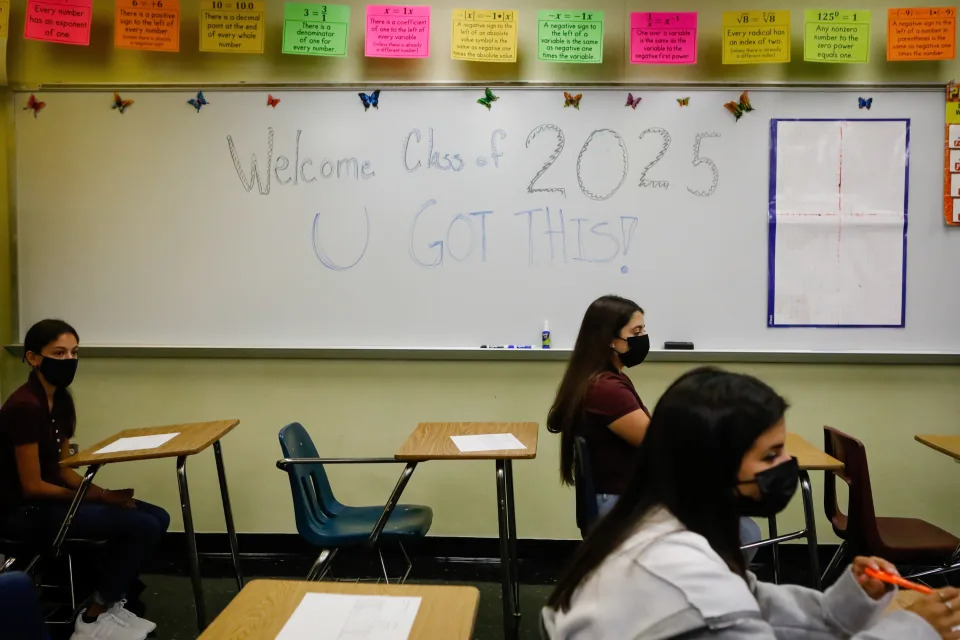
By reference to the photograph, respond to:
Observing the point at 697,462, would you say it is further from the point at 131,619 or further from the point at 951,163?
the point at 951,163

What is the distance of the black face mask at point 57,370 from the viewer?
259 centimetres

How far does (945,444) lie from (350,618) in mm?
2299

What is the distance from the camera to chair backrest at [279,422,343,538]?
252 cm

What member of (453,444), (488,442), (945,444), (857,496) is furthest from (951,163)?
(453,444)

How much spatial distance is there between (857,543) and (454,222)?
2055 mm

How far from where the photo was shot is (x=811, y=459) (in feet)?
7.63

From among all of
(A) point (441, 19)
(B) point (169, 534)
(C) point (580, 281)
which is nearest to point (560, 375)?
(C) point (580, 281)

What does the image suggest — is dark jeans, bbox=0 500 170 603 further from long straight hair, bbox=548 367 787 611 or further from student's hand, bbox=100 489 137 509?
long straight hair, bbox=548 367 787 611

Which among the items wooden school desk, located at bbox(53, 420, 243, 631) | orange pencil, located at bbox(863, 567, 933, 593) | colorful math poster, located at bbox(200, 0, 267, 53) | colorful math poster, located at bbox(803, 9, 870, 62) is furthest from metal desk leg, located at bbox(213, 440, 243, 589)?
colorful math poster, located at bbox(803, 9, 870, 62)

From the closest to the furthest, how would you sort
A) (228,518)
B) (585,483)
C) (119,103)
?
1. (585,483)
2. (228,518)
3. (119,103)

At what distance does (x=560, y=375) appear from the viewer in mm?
3279

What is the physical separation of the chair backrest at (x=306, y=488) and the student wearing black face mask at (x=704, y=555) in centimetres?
156

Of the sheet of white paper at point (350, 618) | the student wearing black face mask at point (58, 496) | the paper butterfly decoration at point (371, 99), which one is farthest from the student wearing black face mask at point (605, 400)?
the student wearing black face mask at point (58, 496)

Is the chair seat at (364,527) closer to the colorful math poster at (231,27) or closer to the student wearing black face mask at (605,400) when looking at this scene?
the student wearing black face mask at (605,400)
